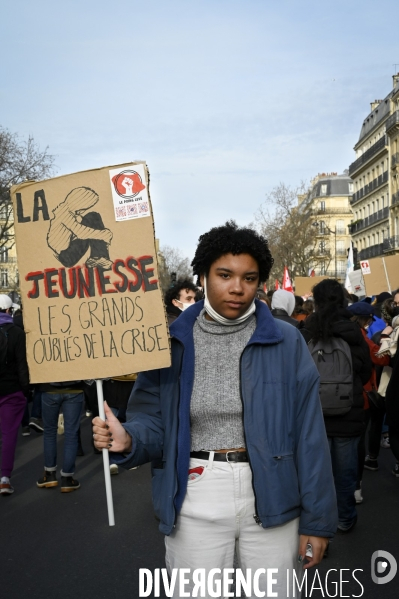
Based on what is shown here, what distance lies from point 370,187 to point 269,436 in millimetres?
72440

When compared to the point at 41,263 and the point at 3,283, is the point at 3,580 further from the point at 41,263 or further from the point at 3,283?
the point at 3,283

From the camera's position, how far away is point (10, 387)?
23.8ft

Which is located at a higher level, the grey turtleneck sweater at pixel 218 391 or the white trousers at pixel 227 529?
the grey turtleneck sweater at pixel 218 391

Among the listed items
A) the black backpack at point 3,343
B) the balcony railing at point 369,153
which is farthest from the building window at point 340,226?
the black backpack at point 3,343

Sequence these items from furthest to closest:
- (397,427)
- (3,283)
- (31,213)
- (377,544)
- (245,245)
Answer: (3,283) → (377,544) → (397,427) → (31,213) → (245,245)

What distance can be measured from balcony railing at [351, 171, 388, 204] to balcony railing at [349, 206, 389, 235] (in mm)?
2411

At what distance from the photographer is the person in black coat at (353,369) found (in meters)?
5.31

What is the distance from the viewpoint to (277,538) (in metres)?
2.75

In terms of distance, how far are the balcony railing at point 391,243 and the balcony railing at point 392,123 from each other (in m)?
9.12

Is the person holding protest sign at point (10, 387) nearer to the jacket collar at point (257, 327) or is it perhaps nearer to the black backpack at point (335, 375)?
the black backpack at point (335, 375)

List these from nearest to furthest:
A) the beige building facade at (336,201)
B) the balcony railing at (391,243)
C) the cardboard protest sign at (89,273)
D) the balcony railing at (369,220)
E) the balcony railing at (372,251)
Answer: the cardboard protest sign at (89,273) < the balcony railing at (391,243) < the balcony railing at (369,220) < the balcony railing at (372,251) < the beige building facade at (336,201)

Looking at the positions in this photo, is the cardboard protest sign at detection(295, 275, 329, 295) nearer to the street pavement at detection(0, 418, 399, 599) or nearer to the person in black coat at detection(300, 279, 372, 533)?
the street pavement at detection(0, 418, 399, 599)

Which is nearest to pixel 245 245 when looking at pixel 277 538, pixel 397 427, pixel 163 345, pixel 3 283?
pixel 163 345

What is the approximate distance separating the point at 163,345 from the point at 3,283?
8725cm
